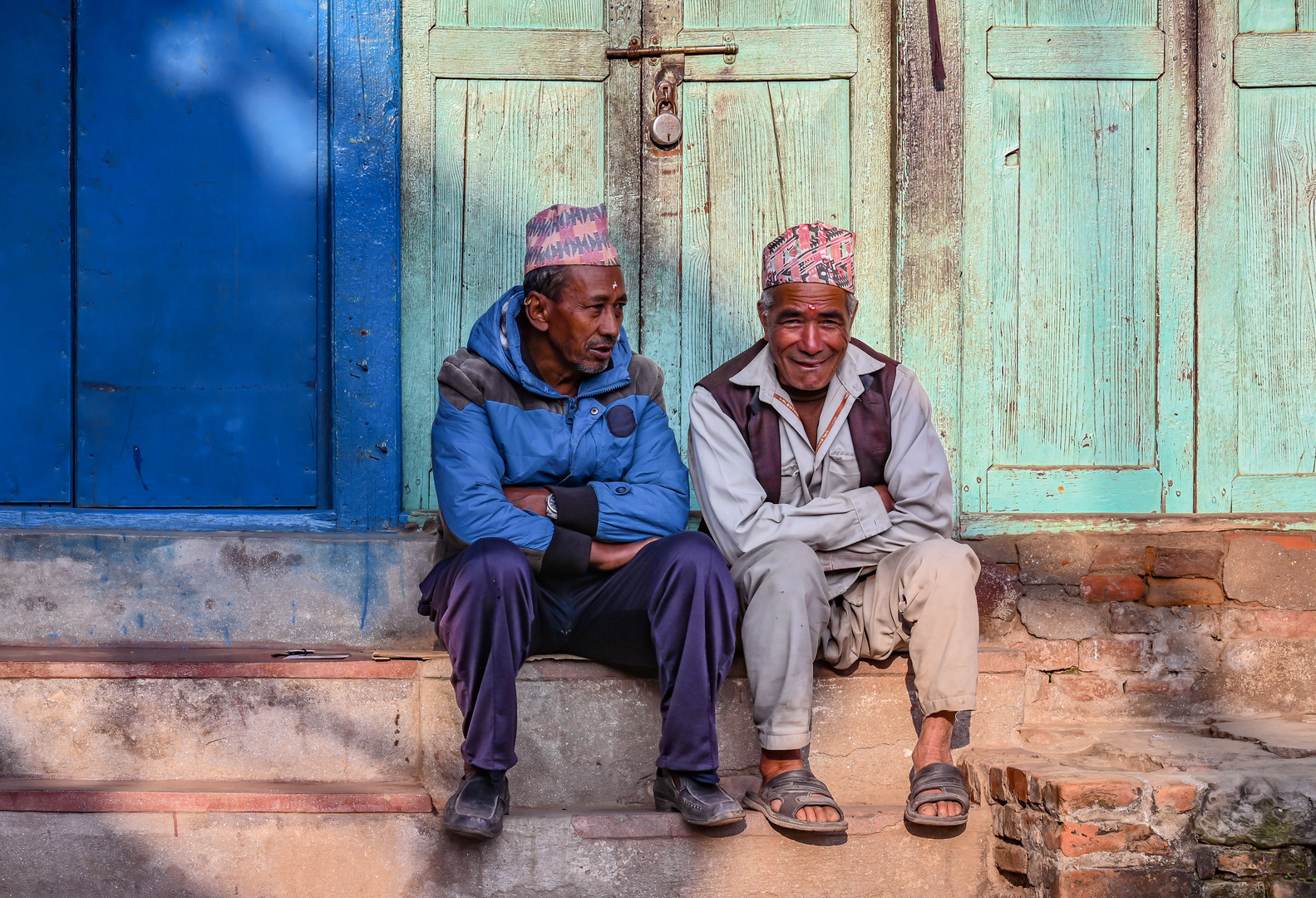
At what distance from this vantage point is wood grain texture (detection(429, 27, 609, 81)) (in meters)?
3.83

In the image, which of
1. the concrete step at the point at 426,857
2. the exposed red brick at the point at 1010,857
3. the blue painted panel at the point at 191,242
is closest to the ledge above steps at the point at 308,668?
the concrete step at the point at 426,857

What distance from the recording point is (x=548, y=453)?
310 centimetres

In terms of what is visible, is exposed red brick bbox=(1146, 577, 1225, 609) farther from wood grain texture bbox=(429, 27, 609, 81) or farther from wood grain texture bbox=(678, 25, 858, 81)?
wood grain texture bbox=(429, 27, 609, 81)

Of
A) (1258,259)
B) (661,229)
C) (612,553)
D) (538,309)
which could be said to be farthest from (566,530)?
(1258,259)

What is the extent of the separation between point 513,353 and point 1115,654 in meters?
2.28

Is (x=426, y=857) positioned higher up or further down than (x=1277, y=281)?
further down

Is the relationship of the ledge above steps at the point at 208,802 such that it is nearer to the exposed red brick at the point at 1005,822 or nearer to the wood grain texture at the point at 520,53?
the exposed red brick at the point at 1005,822

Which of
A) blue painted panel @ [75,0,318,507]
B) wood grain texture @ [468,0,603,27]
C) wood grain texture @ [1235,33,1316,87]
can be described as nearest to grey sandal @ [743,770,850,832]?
blue painted panel @ [75,0,318,507]

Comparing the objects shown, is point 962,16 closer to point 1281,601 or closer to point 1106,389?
point 1106,389

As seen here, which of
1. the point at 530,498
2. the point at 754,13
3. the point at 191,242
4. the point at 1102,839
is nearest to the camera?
the point at 1102,839

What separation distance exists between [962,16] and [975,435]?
1.48 meters

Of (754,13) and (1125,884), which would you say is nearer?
(1125,884)

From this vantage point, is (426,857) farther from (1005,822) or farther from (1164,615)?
(1164,615)

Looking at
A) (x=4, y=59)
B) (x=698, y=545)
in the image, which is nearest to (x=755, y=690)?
(x=698, y=545)
